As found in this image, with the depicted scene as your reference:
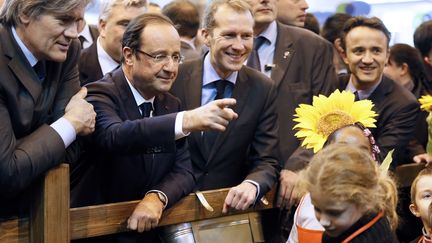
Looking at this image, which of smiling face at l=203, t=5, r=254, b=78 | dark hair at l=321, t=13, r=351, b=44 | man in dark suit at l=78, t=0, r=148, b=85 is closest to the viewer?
smiling face at l=203, t=5, r=254, b=78

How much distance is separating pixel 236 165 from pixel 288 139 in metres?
0.49

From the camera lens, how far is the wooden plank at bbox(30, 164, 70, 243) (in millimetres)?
2941

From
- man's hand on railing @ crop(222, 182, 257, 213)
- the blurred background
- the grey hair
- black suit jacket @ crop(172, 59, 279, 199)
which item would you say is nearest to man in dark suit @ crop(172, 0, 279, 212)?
black suit jacket @ crop(172, 59, 279, 199)

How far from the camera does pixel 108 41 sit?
418cm

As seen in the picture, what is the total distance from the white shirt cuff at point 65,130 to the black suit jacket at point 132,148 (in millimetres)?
175

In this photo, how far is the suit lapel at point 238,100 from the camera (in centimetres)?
367

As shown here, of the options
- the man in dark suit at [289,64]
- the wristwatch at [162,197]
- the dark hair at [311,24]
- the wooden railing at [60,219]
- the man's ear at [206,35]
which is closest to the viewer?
the wooden railing at [60,219]

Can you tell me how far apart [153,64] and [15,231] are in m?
0.84

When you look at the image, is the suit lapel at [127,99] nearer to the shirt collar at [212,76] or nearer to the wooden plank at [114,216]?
the wooden plank at [114,216]

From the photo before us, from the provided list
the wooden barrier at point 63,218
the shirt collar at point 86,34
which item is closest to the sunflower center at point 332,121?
the wooden barrier at point 63,218

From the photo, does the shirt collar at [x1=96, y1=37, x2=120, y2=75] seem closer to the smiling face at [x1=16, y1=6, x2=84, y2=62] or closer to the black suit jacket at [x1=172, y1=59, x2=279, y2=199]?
the black suit jacket at [x1=172, y1=59, x2=279, y2=199]

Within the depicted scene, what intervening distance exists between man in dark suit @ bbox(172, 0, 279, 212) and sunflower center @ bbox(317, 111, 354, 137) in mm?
278

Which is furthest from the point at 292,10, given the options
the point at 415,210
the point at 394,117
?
the point at 415,210

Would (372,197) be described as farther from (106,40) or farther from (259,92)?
(106,40)
